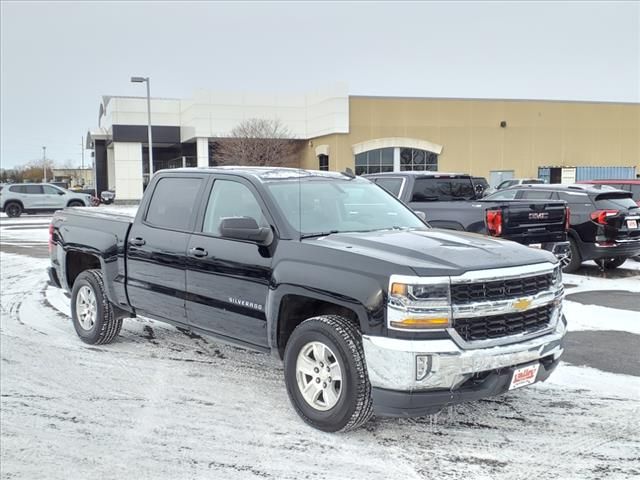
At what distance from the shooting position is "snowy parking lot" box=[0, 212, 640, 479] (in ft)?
12.8

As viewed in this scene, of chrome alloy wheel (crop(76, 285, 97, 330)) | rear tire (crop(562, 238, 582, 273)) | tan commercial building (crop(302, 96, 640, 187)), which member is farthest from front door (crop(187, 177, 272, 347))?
tan commercial building (crop(302, 96, 640, 187))

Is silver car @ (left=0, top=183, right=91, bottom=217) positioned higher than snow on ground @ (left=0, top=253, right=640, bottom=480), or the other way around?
silver car @ (left=0, top=183, right=91, bottom=217)

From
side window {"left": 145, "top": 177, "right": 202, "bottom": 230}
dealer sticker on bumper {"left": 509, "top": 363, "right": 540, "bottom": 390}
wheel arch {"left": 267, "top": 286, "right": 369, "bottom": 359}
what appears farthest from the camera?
side window {"left": 145, "top": 177, "right": 202, "bottom": 230}

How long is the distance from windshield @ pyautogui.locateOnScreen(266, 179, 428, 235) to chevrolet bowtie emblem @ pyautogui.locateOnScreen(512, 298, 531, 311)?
1.48 metres

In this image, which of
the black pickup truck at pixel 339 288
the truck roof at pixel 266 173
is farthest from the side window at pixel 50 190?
the truck roof at pixel 266 173

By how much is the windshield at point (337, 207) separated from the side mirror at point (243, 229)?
0.90 ft

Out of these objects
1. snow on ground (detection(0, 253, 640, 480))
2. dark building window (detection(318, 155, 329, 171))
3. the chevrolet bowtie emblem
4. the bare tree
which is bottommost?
snow on ground (detection(0, 253, 640, 480))

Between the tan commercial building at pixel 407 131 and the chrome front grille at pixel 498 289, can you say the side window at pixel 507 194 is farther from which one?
the tan commercial building at pixel 407 131

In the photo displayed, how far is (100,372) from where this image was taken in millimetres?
5801

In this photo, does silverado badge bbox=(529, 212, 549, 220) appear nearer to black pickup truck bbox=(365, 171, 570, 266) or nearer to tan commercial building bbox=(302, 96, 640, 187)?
black pickup truck bbox=(365, 171, 570, 266)

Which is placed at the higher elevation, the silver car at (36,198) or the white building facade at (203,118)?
the white building facade at (203,118)

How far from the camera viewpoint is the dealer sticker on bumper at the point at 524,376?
4129 millimetres

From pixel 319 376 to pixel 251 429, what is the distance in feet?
2.10

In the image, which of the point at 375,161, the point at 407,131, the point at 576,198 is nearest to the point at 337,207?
the point at 576,198
